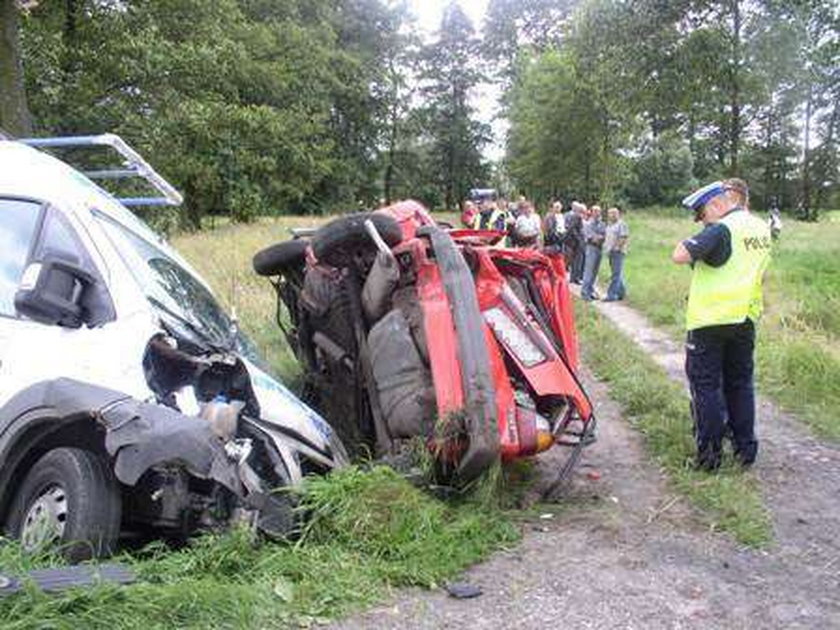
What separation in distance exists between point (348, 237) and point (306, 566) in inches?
94.3

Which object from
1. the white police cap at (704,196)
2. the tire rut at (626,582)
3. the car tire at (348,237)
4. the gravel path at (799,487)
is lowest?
the gravel path at (799,487)

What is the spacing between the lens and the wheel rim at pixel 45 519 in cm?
388

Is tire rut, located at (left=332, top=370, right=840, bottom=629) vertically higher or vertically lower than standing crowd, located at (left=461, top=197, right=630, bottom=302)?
lower

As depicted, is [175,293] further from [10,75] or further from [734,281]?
[10,75]

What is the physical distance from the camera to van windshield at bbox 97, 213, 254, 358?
4828mm

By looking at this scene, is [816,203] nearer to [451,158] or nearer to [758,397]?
[451,158]

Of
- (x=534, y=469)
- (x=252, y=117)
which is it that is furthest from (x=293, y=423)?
(x=252, y=117)

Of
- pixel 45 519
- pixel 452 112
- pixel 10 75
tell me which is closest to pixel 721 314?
pixel 45 519

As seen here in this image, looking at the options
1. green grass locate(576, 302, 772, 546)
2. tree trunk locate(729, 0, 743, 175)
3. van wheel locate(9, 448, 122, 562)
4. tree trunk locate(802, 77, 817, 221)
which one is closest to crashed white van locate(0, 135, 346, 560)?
van wheel locate(9, 448, 122, 562)

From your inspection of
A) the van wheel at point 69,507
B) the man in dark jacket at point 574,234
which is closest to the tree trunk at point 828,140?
the man in dark jacket at point 574,234

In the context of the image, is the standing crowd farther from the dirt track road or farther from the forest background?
the dirt track road

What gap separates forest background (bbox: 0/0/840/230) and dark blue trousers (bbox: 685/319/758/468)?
9.85 meters

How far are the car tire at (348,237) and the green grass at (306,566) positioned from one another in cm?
163

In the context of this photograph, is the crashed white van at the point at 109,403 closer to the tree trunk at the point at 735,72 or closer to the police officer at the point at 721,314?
the police officer at the point at 721,314
